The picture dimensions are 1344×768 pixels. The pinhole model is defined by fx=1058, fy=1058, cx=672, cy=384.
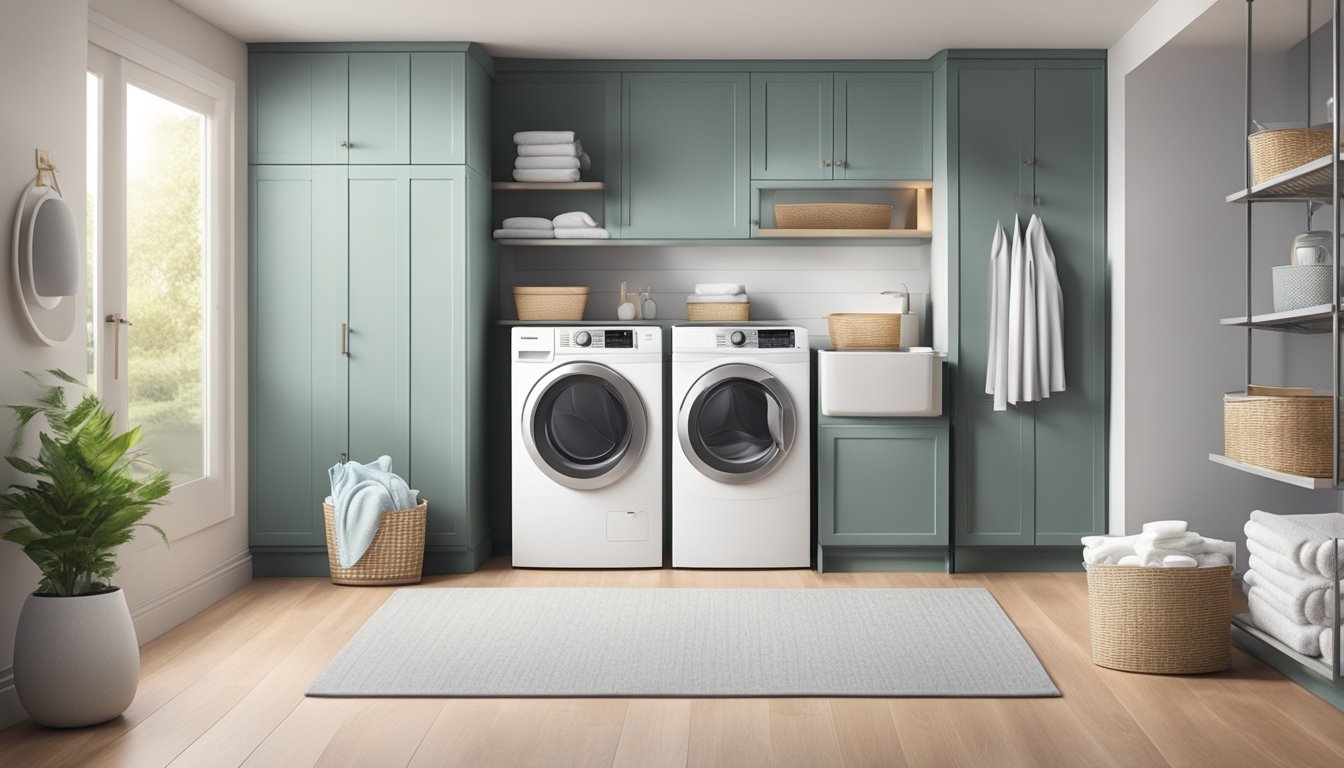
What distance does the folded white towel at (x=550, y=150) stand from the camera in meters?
4.58

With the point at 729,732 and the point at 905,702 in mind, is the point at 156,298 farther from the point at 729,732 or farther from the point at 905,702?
the point at 905,702

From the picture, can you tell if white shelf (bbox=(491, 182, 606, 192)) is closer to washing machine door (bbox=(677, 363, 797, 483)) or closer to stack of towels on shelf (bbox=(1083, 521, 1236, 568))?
washing machine door (bbox=(677, 363, 797, 483))

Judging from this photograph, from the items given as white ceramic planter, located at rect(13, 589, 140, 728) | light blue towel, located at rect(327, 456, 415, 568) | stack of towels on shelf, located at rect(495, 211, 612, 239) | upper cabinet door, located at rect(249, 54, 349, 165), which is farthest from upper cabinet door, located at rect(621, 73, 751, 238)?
white ceramic planter, located at rect(13, 589, 140, 728)

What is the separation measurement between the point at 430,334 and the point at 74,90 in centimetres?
167

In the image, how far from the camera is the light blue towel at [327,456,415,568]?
4.13m

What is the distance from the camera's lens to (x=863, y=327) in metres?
4.48

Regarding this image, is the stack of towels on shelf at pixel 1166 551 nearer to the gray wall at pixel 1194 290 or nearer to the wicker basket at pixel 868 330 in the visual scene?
the gray wall at pixel 1194 290

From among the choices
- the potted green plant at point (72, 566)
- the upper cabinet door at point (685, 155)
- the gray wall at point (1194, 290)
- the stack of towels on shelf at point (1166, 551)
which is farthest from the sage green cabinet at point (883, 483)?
the potted green plant at point (72, 566)

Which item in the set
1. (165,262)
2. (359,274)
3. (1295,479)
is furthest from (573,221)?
(1295,479)

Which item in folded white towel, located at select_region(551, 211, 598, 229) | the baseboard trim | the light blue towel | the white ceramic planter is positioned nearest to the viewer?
the white ceramic planter

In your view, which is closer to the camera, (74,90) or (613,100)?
(74,90)

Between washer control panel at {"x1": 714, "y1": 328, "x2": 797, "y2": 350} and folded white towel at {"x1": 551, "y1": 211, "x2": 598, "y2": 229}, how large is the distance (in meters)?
0.79

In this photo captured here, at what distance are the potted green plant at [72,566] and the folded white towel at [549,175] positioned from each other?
2.25 m

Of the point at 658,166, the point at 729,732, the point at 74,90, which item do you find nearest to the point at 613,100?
the point at 658,166
